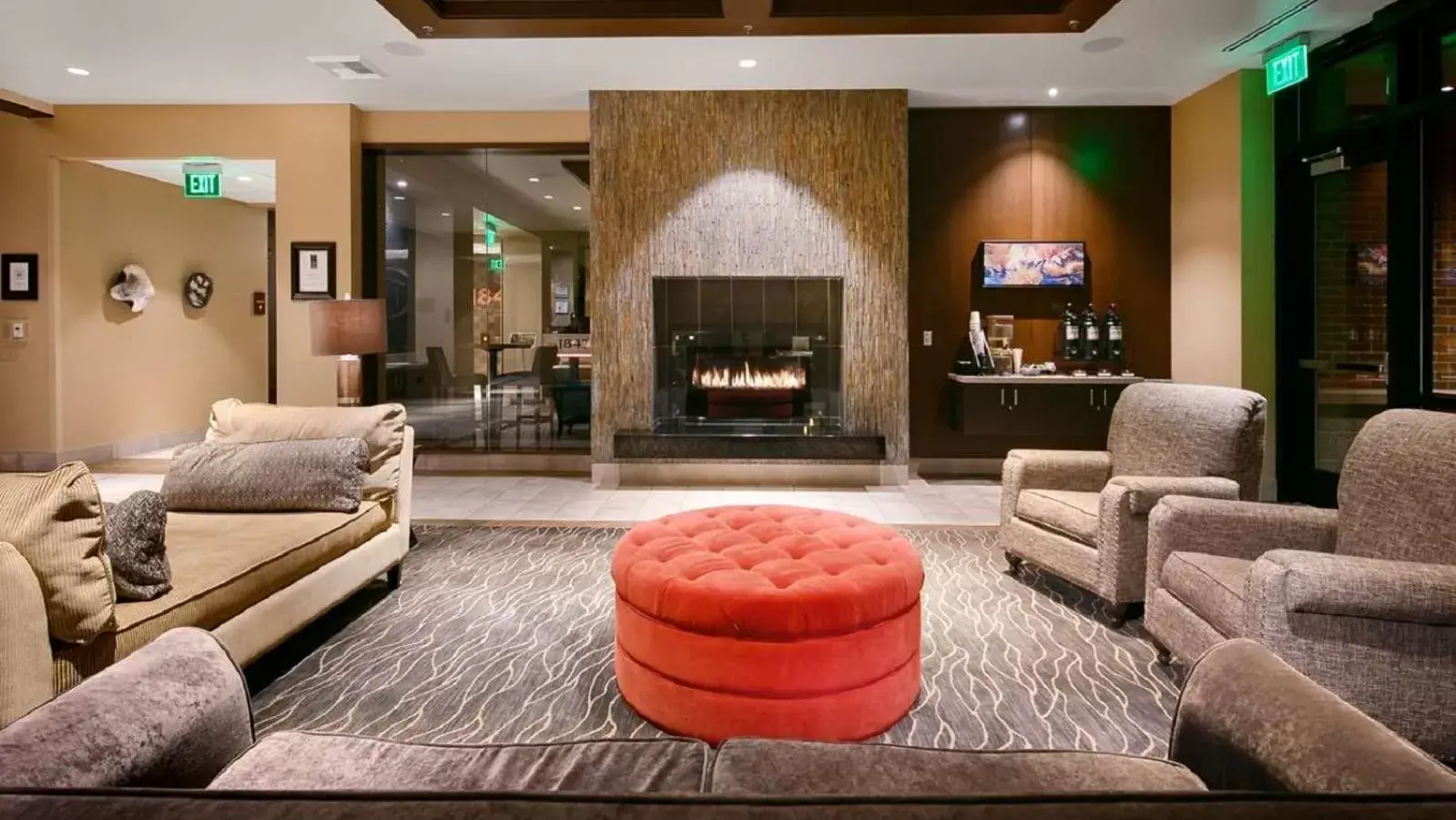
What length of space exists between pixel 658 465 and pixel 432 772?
18.1ft

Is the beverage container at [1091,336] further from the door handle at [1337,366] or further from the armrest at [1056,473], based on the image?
the armrest at [1056,473]

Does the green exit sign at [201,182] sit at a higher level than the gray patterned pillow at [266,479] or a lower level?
higher

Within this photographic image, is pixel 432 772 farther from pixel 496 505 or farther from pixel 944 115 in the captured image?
pixel 944 115

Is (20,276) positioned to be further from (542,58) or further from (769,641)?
(769,641)

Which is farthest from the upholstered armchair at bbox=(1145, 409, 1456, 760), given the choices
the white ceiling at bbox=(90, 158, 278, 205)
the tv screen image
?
the white ceiling at bbox=(90, 158, 278, 205)

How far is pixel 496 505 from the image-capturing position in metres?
5.70

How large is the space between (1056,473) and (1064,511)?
16.1 inches

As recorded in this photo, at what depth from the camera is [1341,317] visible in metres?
5.57

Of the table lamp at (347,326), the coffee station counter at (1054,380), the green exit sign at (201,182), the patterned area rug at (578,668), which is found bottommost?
the patterned area rug at (578,668)

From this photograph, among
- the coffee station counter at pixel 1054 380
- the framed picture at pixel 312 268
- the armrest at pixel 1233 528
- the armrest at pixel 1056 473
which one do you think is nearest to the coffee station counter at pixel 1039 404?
the coffee station counter at pixel 1054 380

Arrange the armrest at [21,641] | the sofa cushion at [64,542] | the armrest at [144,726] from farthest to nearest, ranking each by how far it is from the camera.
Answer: the sofa cushion at [64,542]
the armrest at [21,641]
the armrest at [144,726]

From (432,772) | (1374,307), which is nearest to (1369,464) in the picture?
(432,772)

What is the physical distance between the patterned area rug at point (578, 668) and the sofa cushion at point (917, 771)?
115 centimetres

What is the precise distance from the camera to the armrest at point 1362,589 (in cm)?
201
